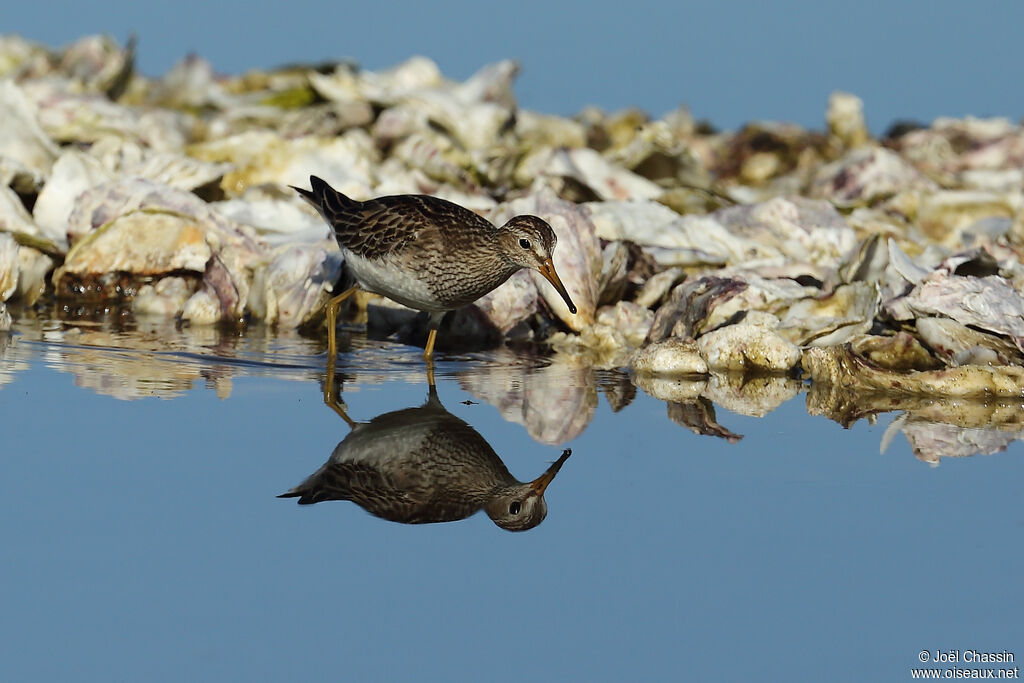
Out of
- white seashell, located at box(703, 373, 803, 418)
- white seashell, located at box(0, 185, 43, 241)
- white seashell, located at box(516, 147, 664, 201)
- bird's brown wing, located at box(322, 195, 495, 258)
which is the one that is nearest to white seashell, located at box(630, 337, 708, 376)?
white seashell, located at box(703, 373, 803, 418)

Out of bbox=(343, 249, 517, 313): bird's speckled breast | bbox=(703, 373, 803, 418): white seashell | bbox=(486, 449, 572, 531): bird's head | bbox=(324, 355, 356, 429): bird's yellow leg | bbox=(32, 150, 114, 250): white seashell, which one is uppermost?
bbox=(32, 150, 114, 250): white seashell

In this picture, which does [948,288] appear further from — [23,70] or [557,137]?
[23,70]

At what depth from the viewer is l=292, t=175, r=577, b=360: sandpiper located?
7.24 metres

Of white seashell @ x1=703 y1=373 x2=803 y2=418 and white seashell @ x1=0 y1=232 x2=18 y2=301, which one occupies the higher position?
white seashell @ x1=0 y1=232 x2=18 y2=301

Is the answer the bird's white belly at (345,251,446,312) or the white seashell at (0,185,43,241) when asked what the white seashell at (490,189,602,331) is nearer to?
the bird's white belly at (345,251,446,312)

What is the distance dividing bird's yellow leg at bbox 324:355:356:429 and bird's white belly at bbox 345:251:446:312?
0.57 m

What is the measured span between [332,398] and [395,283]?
1361mm

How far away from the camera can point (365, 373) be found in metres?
6.98

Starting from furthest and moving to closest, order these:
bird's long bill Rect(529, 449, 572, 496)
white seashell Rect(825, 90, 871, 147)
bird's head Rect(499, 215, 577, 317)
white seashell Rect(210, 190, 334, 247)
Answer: white seashell Rect(825, 90, 871, 147) → white seashell Rect(210, 190, 334, 247) → bird's head Rect(499, 215, 577, 317) → bird's long bill Rect(529, 449, 572, 496)

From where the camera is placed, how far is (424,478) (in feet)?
15.2

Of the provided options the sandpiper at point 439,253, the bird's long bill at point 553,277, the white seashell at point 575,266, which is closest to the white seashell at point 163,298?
the sandpiper at point 439,253

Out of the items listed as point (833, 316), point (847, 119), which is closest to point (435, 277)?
point (833, 316)

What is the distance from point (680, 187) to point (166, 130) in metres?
5.29

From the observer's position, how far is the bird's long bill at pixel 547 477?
4605 millimetres
